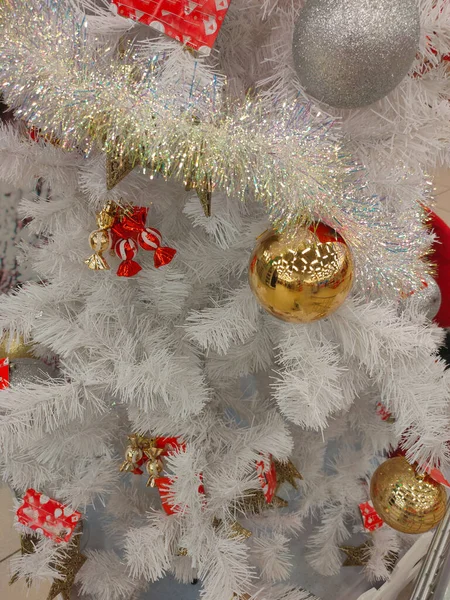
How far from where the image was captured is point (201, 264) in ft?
2.31

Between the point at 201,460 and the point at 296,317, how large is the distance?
0.35m

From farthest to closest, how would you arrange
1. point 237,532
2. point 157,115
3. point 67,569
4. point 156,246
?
point 67,569, point 237,532, point 156,246, point 157,115

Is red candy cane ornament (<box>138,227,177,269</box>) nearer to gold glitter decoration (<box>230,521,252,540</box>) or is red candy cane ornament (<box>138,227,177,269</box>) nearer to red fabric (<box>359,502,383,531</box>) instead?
gold glitter decoration (<box>230,521,252,540</box>)

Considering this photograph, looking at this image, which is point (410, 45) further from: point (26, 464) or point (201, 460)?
point (26, 464)

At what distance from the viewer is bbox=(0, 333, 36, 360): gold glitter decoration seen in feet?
2.90

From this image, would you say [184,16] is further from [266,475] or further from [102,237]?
[266,475]

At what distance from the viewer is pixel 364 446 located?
1.09 m

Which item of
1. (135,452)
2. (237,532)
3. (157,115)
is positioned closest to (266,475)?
(237,532)

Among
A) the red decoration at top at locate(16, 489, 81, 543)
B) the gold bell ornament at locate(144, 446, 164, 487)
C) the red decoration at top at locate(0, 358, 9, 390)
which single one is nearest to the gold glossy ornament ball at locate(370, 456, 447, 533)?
the gold bell ornament at locate(144, 446, 164, 487)

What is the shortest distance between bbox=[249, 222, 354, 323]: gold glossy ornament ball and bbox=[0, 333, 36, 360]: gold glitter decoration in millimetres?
532

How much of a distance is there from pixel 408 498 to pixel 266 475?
23 centimetres

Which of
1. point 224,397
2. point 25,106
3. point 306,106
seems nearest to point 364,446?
point 224,397

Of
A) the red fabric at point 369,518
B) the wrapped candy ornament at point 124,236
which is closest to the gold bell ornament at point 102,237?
the wrapped candy ornament at point 124,236

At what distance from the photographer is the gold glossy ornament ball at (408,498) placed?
81cm
